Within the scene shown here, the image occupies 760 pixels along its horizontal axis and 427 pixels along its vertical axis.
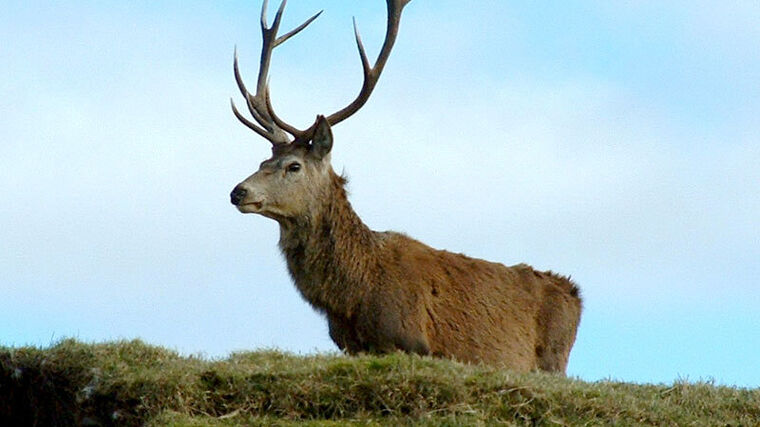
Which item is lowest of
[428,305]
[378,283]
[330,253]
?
[428,305]

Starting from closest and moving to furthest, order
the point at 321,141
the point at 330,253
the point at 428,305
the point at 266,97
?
the point at 428,305 → the point at 330,253 → the point at 321,141 → the point at 266,97

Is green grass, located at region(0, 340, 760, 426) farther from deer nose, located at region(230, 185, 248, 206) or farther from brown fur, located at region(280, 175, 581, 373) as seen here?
deer nose, located at region(230, 185, 248, 206)

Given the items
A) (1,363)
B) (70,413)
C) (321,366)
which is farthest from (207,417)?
(1,363)

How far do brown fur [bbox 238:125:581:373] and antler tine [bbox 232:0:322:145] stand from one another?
1.40 feet

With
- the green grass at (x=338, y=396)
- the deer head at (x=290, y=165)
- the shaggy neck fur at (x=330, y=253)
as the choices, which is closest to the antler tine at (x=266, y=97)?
the deer head at (x=290, y=165)

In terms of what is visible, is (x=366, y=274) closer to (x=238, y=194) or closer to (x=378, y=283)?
(x=378, y=283)

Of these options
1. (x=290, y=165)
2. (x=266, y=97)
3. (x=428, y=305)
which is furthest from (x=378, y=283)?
(x=266, y=97)

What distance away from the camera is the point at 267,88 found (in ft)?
39.1

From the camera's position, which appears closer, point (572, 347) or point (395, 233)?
point (395, 233)

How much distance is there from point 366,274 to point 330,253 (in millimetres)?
377

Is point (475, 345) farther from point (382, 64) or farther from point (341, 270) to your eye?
point (382, 64)

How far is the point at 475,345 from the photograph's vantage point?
10945 mm

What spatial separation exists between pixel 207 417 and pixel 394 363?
4.19 feet

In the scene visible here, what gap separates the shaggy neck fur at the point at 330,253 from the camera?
10.6 meters
